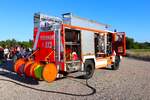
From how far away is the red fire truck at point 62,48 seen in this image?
10.8m

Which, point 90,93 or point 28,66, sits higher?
point 28,66

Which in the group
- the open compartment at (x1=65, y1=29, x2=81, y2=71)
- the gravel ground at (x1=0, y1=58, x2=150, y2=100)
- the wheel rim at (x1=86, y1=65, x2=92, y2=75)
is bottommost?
the gravel ground at (x1=0, y1=58, x2=150, y2=100)

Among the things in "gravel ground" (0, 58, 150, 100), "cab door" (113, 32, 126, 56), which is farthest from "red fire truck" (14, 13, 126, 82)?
"cab door" (113, 32, 126, 56)

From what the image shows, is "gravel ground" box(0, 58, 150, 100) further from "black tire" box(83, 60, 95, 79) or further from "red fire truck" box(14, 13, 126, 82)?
"black tire" box(83, 60, 95, 79)

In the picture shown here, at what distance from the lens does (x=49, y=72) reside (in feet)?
33.7

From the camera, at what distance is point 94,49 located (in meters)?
13.3

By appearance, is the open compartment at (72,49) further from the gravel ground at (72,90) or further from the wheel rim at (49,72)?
the wheel rim at (49,72)

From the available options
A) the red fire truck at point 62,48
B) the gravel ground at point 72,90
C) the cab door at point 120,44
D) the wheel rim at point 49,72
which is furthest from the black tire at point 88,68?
the cab door at point 120,44

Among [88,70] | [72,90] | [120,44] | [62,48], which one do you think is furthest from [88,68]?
[120,44]

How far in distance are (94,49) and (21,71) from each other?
3.90 metres

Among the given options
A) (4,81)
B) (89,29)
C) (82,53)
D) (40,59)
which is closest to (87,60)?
(82,53)

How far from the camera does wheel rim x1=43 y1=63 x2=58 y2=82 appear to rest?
10113mm

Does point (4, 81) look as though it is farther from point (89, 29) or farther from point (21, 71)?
point (89, 29)

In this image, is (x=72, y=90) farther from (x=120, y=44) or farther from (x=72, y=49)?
(x=120, y=44)
